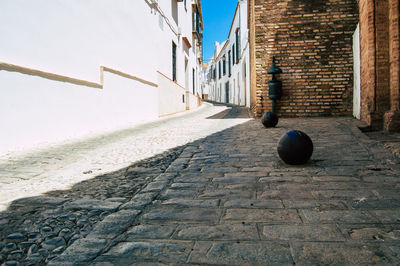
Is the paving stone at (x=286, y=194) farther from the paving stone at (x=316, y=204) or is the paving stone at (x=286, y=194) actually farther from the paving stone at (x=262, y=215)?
the paving stone at (x=262, y=215)

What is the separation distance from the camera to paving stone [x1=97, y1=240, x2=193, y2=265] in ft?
5.24

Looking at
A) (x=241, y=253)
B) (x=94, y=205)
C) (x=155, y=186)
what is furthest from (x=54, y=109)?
(x=241, y=253)

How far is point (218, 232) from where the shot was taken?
190cm

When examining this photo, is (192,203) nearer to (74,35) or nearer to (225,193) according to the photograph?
(225,193)

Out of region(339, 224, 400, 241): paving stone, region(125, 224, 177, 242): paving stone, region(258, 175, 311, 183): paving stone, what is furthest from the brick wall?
region(125, 224, 177, 242): paving stone

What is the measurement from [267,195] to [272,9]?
8.17 m

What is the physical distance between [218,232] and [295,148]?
2002 millimetres

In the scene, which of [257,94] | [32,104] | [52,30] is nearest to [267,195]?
[32,104]

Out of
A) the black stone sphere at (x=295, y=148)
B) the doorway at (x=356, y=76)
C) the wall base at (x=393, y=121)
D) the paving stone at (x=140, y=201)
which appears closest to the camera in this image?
the paving stone at (x=140, y=201)

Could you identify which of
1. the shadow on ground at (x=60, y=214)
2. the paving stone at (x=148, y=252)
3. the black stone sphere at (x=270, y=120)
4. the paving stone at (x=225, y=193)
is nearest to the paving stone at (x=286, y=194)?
the paving stone at (x=225, y=193)

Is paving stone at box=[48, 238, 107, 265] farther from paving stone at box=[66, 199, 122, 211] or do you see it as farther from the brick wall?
the brick wall

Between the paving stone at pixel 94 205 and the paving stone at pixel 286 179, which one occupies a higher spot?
the paving stone at pixel 286 179

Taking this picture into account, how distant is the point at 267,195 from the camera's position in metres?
2.62

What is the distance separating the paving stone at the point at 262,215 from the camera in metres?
2.09
